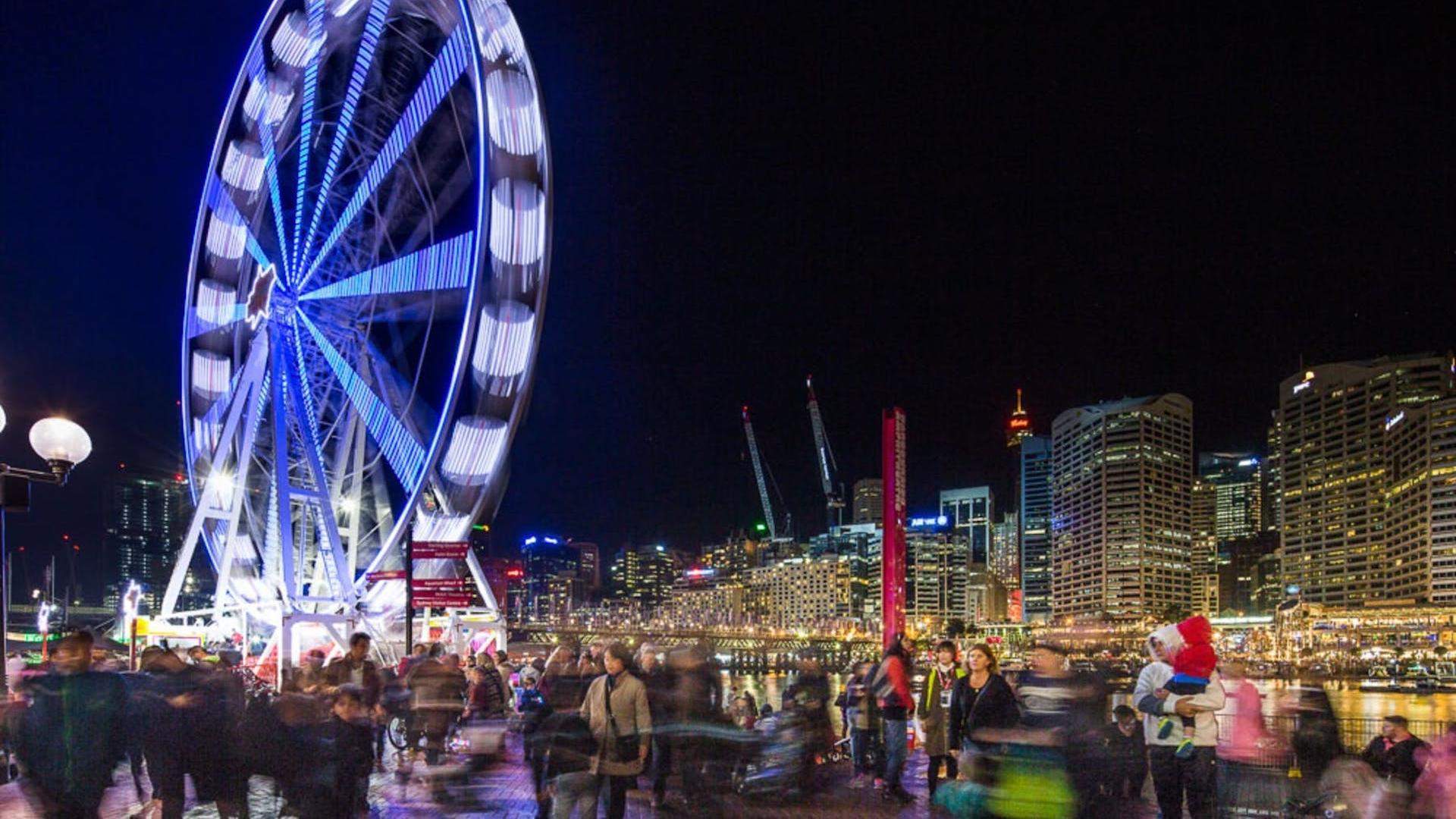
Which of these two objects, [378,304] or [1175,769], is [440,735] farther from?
[378,304]

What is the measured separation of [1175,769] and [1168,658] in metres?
0.72

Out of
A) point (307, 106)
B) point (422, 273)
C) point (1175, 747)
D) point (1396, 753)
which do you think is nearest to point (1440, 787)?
point (1175, 747)

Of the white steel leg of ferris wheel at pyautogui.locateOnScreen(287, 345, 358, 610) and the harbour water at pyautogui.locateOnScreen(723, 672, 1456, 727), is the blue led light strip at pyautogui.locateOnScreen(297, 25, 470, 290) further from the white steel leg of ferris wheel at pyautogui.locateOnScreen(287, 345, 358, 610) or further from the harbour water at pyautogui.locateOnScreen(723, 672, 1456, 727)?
the harbour water at pyautogui.locateOnScreen(723, 672, 1456, 727)

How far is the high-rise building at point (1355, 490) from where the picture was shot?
171750 mm

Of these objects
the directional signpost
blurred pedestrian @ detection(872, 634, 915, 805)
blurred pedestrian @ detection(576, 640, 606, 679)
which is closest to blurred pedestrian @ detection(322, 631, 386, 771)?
blurred pedestrian @ detection(576, 640, 606, 679)

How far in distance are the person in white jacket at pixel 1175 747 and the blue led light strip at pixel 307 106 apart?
76.8ft

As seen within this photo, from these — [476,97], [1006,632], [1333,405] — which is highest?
[1333,405]

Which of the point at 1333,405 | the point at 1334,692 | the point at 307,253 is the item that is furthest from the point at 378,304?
the point at 1333,405

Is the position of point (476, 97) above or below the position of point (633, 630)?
above

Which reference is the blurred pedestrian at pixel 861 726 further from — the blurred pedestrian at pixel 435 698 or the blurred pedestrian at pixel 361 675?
the blurred pedestrian at pixel 361 675

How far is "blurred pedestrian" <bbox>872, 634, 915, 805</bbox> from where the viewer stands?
1195 cm

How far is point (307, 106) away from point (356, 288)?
4.65m

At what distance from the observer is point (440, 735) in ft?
43.9

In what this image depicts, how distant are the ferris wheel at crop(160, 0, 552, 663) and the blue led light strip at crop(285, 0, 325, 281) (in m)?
0.06
